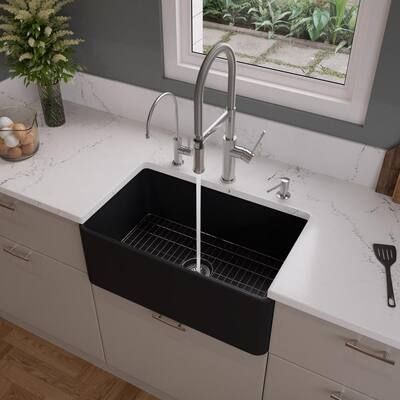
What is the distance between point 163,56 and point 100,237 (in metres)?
0.74

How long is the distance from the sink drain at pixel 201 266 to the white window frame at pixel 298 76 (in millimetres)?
596

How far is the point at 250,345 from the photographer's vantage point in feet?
4.92

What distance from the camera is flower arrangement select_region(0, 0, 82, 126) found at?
5.91 ft

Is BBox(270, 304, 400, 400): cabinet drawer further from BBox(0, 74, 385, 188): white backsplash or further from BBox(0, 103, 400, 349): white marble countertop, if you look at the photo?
BBox(0, 74, 385, 188): white backsplash

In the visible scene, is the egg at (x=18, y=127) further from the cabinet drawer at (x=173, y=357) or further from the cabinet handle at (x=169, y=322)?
the cabinet handle at (x=169, y=322)

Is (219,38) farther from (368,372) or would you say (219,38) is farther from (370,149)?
(368,372)

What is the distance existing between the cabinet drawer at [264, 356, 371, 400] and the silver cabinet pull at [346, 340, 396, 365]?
0.18 m

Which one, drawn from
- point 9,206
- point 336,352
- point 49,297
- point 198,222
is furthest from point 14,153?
point 336,352

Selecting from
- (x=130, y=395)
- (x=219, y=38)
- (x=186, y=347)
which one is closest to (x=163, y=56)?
(x=219, y=38)

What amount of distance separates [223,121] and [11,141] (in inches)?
29.1

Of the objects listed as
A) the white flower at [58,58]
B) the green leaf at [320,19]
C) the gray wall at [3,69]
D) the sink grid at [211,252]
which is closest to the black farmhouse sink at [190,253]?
the sink grid at [211,252]

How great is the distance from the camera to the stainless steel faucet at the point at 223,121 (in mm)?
1362

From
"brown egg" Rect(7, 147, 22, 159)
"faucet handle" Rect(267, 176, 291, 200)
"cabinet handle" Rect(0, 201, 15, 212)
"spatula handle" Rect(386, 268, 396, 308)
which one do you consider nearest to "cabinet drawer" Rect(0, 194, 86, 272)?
"cabinet handle" Rect(0, 201, 15, 212)

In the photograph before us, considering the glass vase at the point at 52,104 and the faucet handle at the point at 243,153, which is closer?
the faucet handle at the point at 243,153
